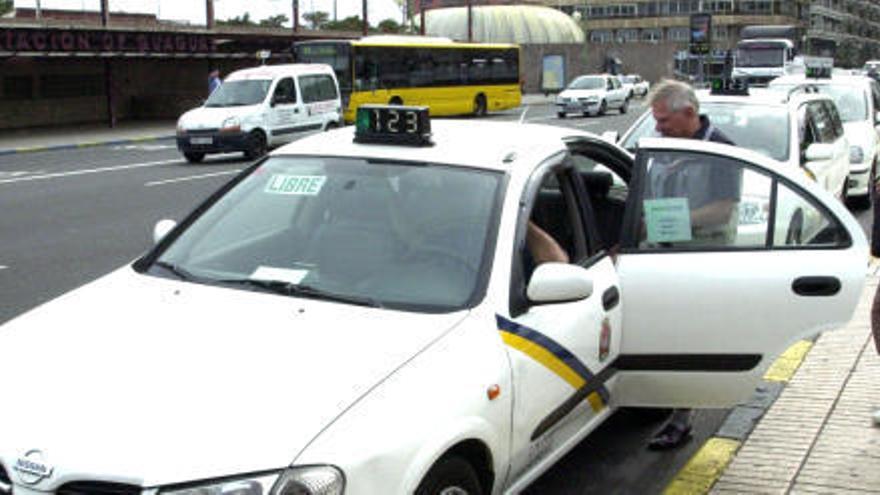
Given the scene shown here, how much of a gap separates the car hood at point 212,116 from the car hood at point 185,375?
57.1ft

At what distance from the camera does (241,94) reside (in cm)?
2153

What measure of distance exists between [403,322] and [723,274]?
5.09ft

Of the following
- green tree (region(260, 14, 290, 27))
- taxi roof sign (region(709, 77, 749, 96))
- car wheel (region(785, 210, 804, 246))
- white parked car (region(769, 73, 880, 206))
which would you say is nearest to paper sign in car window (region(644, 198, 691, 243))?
car wheel (region(785, 210, 804, 246))

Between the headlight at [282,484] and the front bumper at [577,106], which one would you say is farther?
the front bumper at [577,106]

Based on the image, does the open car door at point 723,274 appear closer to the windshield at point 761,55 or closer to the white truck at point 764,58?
the white truck at point 764,58

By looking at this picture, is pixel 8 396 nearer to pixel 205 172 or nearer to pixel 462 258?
pixel 462 258

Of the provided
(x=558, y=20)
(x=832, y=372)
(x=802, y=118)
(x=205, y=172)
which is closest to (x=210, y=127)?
(x=205, y=172)

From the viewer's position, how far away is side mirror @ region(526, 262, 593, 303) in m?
3.38

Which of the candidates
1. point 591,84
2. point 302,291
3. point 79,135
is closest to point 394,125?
point 302,291

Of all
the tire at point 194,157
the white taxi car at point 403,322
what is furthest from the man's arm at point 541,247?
the tire at point 194,157

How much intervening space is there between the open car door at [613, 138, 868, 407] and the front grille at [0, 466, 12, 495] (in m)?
2.45

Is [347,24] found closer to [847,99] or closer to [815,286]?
[847,99]

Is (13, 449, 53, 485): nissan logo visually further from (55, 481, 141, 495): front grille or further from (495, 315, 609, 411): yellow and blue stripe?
(495, 315, 609, 411): yellow and blue stripe

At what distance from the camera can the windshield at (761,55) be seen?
40812 millimetres
